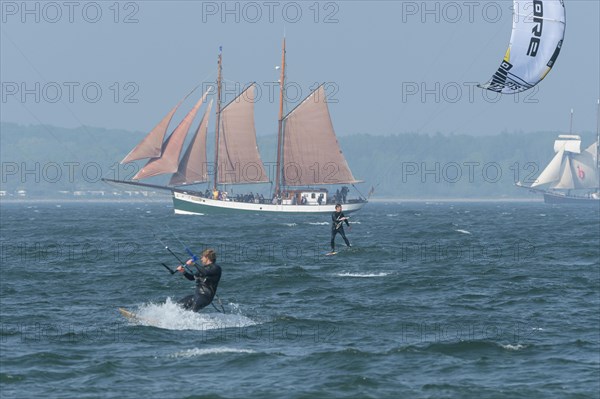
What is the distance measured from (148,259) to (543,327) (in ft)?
65.8

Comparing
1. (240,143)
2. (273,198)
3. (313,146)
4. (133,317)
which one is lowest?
(133,317)

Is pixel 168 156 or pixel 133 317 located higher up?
pixel 168 156

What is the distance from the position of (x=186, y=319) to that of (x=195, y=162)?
244 ft

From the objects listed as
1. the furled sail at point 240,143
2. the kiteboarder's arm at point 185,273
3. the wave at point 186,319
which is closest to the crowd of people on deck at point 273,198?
the furled sail at point 240,143

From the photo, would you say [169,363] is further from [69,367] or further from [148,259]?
[148,259]

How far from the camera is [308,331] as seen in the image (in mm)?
20484

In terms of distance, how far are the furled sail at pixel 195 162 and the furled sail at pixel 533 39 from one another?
203 ft

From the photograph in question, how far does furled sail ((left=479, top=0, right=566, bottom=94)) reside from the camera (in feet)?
108

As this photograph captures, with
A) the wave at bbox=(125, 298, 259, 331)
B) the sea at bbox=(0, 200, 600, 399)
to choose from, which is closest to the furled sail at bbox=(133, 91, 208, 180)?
the sea at bbox=(0, 200, 600, 399)

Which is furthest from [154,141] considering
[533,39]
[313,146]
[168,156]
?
[533,39]

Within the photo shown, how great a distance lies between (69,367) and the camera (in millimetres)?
16922

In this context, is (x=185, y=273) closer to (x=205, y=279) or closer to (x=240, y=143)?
(x=205, y=279)

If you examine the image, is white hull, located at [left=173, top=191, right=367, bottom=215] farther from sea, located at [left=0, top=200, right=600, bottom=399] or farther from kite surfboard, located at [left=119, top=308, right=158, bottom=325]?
kite surfboard, located at [left=119, top=308, right=158, bottom=325]

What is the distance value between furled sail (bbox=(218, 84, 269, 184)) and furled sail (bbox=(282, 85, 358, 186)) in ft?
10.2
